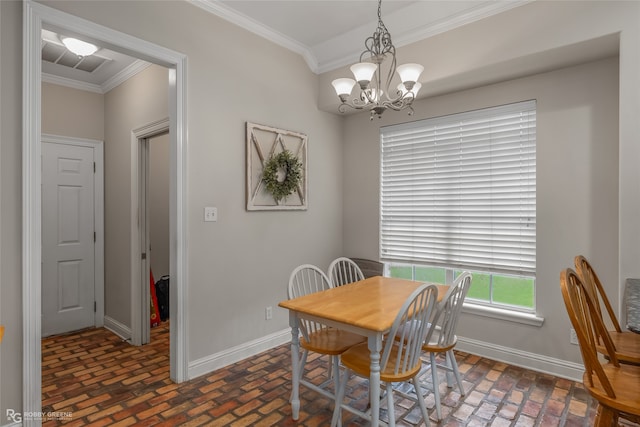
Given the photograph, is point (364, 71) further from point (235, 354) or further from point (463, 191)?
point (235, 354)

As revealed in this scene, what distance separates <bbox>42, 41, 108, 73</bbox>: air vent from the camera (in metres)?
3.17

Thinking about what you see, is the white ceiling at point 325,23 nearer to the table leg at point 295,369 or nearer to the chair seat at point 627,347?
the chair seat at point 627,347

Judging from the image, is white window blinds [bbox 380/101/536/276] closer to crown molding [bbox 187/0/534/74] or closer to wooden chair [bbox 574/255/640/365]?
crown molding [bbox 187/0/534/74]

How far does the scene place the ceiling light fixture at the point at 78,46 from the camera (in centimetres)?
284

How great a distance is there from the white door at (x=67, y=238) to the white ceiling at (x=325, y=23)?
2.85ft

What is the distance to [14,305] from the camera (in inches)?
76.8

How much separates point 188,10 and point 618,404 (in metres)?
3.40

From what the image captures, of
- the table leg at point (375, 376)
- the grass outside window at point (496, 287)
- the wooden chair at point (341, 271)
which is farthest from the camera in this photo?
the grass outside window at point (496, 287)

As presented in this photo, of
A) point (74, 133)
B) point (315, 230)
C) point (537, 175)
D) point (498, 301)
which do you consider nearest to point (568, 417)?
point (498, 301)

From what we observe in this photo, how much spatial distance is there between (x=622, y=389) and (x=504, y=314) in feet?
5.37

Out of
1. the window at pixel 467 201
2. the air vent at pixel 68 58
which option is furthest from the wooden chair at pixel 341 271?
the air vent at pixel 68 58

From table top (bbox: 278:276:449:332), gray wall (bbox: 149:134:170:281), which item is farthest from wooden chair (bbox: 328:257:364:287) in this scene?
gray wall (bbox: 149:134:170:281)

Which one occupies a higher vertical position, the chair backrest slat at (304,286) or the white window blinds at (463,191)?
the white window blinds at (463,191)

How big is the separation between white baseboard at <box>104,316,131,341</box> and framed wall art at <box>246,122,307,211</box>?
6.18 feet
